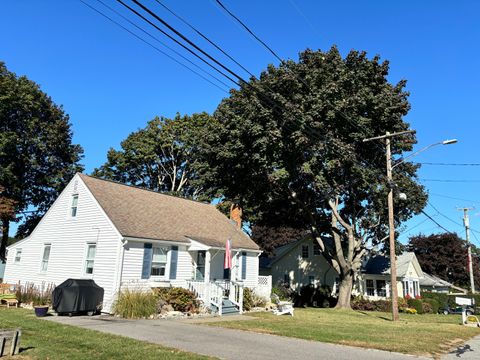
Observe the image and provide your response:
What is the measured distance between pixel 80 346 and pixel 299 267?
32.3 metres

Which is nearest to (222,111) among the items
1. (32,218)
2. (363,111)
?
(363,111)

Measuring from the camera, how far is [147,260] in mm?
19766

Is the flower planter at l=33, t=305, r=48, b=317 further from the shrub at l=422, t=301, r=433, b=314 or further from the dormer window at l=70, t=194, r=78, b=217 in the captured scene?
the shrub at l=422, t=301, r=433, b=314

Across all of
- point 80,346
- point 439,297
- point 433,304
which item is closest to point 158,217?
point 80,346

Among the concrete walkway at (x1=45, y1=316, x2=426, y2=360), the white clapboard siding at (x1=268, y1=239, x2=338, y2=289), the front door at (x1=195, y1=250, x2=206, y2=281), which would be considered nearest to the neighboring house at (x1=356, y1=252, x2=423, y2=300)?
the white clapboard siding at (x1=268, y1=239, x2=338, y2=289)

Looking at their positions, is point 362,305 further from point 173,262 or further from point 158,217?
point 158,217

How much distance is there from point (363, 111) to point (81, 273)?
61.6ft

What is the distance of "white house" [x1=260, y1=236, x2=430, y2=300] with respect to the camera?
1556 inches

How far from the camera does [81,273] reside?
20.1 m

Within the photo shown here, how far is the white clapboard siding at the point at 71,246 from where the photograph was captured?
19.0m

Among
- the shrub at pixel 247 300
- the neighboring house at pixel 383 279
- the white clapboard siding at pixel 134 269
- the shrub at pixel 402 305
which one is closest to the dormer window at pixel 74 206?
the white clapboard siding at pixel 134 269

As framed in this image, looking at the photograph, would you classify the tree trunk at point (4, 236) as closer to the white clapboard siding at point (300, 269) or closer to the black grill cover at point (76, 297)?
the black grill cover at point (76, 297)

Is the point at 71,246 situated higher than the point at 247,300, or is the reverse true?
the point at 71,246

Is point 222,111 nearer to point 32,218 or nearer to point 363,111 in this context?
point 363,111
